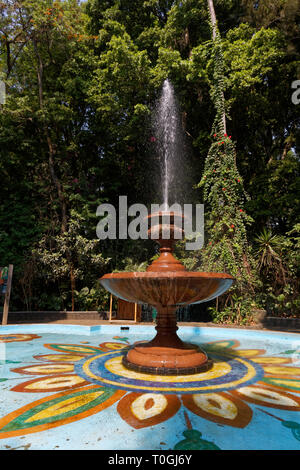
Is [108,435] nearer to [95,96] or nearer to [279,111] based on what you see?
[95,96]

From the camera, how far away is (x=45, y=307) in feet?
36.1

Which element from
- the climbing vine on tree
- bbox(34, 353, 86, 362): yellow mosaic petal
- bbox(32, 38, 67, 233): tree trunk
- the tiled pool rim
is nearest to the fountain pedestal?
bbox(34, 353, 86, 362): yellow mosaic petal

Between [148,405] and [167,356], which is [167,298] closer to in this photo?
[167,356]

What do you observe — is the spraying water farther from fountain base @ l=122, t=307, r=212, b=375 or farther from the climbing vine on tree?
fountain base @ l=122, t=307, r=212, b=375

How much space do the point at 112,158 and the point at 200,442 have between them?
514 inches

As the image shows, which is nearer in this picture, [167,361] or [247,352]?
[167,361]

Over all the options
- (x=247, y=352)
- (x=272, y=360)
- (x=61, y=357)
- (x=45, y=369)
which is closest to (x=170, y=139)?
(x=247, y=352)

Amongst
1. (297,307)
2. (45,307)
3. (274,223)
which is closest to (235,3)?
(274,223)

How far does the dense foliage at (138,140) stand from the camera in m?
9.91

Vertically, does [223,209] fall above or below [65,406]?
above

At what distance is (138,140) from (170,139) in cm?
156

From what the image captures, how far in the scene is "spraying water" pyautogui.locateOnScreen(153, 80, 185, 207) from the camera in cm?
1264

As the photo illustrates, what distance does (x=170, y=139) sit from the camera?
538 inches

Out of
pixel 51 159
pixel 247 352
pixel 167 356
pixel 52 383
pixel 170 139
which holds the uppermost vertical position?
pixel 170 139
